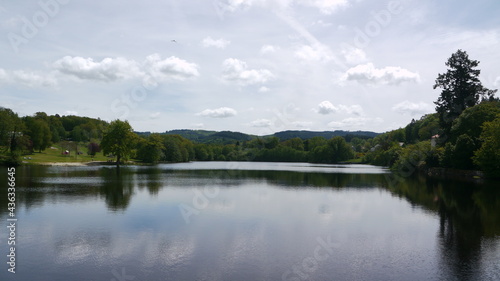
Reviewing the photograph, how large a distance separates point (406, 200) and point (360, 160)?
107198mm

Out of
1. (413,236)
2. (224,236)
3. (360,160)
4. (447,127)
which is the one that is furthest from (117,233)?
(360,160)

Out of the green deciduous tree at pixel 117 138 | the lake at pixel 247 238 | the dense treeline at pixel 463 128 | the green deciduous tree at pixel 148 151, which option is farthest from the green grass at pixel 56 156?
the dense treeline at pixel 463 128

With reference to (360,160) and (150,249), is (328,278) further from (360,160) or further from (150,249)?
(360,160)

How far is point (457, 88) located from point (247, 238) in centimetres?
5726

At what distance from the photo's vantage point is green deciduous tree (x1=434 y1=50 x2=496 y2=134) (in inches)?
→ 2296

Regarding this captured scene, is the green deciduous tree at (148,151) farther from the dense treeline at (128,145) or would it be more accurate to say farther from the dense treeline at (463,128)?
the dense treeline at (463,128)

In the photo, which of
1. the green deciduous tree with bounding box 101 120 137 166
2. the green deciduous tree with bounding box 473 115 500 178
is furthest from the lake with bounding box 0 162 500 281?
the green deciduous tree with bounding box 101 120 137 166

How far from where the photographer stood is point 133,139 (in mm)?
78562

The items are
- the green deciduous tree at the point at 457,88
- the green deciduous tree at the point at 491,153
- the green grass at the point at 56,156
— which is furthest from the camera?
the green grass at the point at 56,156

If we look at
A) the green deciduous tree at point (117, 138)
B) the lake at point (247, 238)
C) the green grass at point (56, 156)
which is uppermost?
the green deciduous tree at point (117, 138)

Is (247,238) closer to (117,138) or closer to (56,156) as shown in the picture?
(117,138)

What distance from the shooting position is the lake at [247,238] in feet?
37.3

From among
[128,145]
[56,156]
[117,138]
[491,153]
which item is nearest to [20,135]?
[56,156]

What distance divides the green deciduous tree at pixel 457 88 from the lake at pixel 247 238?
3688 centimetres
